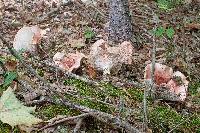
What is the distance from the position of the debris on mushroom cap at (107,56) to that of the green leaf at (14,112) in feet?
6.08

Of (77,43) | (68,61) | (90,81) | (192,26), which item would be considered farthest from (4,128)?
(192,26)

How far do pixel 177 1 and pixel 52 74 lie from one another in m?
3.58

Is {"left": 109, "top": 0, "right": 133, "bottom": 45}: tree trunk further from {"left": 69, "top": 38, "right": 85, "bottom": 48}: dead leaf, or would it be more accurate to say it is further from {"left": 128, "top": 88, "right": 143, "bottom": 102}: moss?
{"left": 128, "top": 88, "right": 143, "bottom": 102}: moss

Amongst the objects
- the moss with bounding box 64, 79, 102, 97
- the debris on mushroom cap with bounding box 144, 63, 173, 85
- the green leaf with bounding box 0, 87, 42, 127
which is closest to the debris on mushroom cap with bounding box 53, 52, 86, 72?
the moss with bounding box 64, 79, 102, 97

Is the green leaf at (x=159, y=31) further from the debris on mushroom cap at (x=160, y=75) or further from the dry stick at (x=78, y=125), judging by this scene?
the dry stick at (x=78, y=125)

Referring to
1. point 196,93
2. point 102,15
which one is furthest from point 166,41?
point 196,93

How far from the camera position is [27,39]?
4555 millimetres

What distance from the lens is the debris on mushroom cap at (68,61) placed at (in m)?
4.03

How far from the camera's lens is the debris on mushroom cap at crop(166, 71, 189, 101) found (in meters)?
3.83

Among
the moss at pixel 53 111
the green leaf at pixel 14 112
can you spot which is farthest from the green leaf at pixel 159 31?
the green leaf at pixel 14 112

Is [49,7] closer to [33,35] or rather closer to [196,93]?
[33,35]

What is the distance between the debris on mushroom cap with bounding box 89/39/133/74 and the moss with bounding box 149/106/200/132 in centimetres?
92

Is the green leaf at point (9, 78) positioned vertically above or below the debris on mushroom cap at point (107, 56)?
above

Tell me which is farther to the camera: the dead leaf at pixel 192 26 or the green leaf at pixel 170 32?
the dead leaf at pixel 192 26
